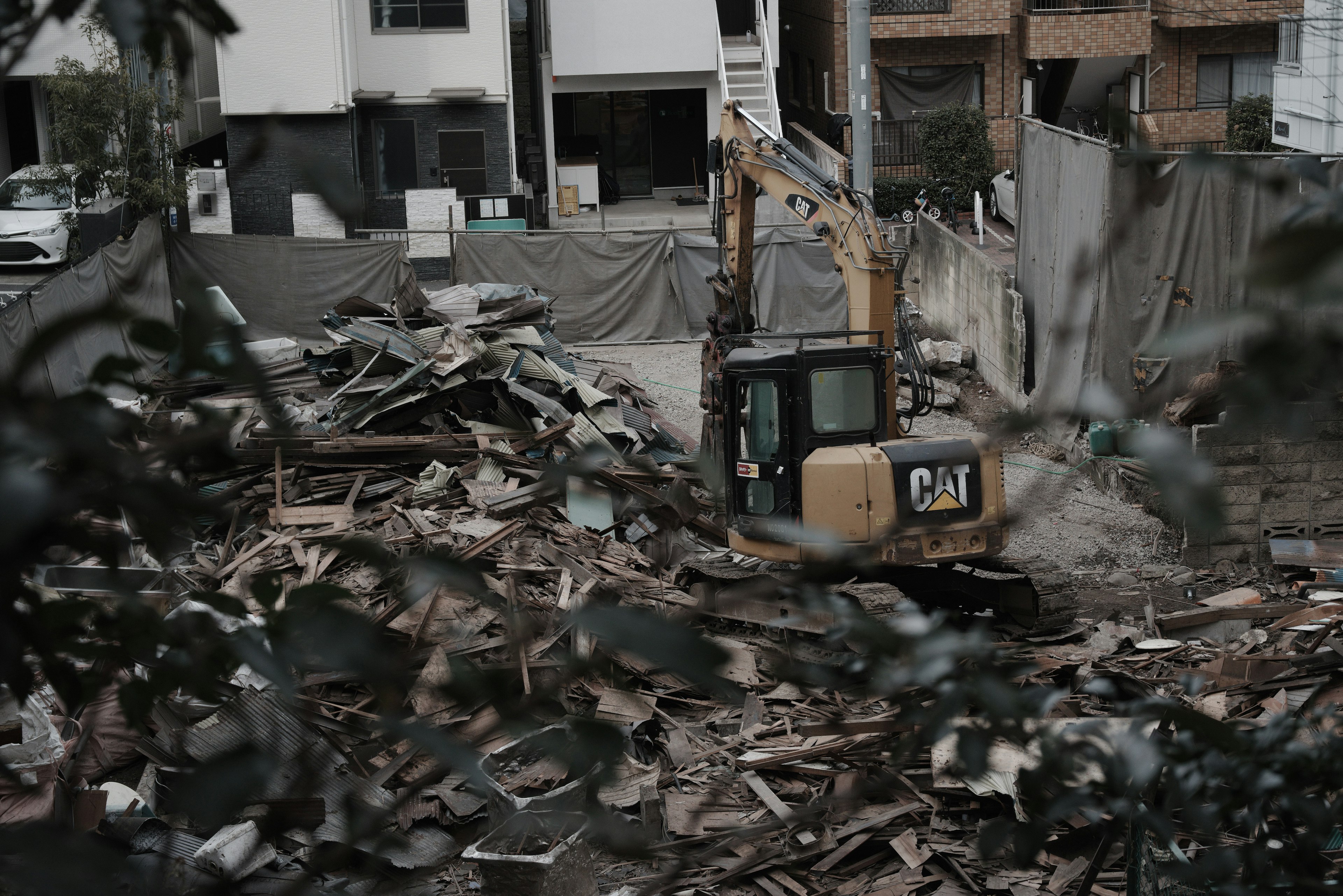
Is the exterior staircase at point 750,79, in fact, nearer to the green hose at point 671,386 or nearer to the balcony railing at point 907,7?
the balcony railing at point 907,7

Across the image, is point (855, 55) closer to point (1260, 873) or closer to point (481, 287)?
point (481, 287)

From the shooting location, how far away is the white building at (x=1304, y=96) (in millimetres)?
14758

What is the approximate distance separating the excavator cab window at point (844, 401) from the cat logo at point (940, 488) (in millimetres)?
856

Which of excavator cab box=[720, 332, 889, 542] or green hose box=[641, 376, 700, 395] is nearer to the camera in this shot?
excavator cab box=[720, 332, 889, 542]

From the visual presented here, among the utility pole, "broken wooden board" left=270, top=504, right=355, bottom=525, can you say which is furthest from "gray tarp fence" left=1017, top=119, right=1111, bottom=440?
"broken wooden board" left=270, top=504, right=355, bottom=525

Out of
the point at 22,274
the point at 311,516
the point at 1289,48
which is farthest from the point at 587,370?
the point at 22,274

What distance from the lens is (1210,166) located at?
4.89ft

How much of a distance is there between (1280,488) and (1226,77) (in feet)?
76.4

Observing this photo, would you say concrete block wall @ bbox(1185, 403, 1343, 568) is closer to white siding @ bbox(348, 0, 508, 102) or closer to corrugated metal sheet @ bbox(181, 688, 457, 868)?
corrugated metal sheet @ bbox(181, 688, 457, 868)

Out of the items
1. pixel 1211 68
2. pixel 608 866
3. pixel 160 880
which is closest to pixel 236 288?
pixel 608 866

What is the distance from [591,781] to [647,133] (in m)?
32.8

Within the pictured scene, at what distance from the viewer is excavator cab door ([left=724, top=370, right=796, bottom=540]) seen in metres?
9.85

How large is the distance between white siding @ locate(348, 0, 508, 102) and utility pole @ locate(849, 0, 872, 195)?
1035 cm

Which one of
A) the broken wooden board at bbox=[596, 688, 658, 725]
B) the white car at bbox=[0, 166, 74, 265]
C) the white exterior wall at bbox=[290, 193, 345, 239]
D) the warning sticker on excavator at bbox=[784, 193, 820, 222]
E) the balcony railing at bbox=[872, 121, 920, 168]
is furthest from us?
the balcony railing at bbox=[872, 121, 920, 168]
